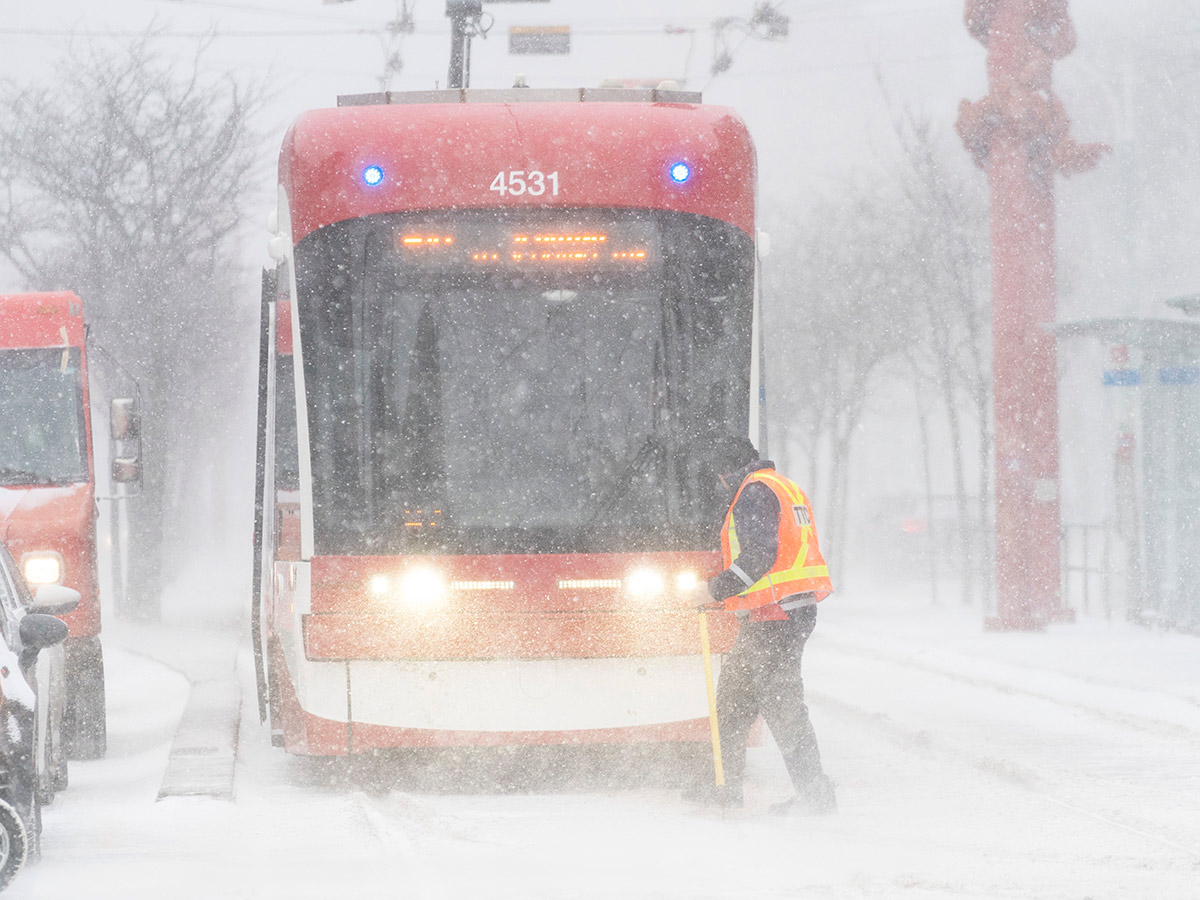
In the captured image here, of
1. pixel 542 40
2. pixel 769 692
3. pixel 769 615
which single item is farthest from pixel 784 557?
pixel 542 40

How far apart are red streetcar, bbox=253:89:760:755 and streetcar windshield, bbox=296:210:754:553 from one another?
11 millimetres

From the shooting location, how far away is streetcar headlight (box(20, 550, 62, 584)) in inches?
424

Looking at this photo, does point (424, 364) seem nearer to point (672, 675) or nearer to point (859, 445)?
point (672, 675)

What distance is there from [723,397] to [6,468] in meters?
5.04

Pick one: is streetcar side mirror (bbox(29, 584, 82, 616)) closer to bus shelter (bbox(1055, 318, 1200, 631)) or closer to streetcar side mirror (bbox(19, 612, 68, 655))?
streetcar side mirror (bbox(19, 612, 68, 655))

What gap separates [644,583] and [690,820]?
3.83 feet

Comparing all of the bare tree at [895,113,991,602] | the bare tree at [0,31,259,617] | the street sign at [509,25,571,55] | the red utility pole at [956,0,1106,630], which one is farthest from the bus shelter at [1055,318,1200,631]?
the bare tree at [0,31,259,617]

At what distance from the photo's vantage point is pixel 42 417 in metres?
12.1

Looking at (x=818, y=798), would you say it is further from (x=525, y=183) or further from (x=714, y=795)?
(x=525, y=183)

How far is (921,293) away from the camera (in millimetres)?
27891

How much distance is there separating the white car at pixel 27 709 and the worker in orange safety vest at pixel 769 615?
3.05m

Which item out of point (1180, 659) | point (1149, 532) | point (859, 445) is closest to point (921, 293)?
point (1149, 532)

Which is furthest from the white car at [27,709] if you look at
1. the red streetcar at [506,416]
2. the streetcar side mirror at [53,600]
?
the red streetcar at [506,416]

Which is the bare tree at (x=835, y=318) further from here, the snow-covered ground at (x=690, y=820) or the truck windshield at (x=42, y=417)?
the truck windshield at (x=42, y=417)
